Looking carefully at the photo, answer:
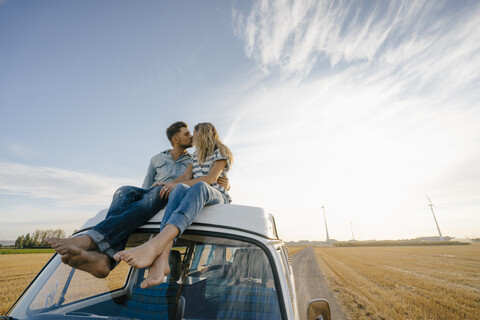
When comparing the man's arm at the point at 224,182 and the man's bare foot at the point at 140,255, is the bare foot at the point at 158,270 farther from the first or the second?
the man's arm at the point at 224,182

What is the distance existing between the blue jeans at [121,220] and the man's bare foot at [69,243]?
0.03 meters

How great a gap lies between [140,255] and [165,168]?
230cm

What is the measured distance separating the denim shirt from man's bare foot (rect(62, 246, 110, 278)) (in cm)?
189

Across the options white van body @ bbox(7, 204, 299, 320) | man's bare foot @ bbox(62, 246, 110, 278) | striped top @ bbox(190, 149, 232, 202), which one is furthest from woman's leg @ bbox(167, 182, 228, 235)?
striped top @ bbox(190, 149, 232, 202)

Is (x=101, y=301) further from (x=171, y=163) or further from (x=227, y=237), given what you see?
(x=171, y=163)

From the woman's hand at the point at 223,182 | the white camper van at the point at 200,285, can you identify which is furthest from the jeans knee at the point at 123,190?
the woman's hand at the point at 223,182

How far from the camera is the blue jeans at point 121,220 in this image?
1.78 meters

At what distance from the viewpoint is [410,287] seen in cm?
1118

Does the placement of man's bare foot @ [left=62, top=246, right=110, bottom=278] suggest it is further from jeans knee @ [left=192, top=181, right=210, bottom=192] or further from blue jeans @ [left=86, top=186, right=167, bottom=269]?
jeans knee @ [left=192, top=181, right=210, bottom=192]

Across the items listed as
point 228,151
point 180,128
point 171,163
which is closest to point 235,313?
point 228,151

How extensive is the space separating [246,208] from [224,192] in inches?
34.2

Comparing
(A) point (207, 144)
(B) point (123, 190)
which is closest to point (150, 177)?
(A) point (207, 144)

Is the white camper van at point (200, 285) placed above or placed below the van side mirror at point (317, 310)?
above

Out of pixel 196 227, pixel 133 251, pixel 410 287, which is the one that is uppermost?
pixel 196 227
